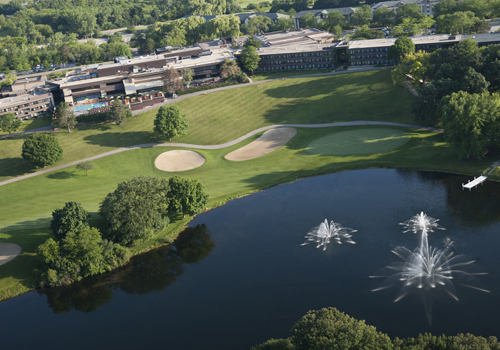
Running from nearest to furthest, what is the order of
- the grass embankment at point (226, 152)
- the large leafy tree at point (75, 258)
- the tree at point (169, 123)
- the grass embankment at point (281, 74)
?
the large leafy tree at point (75, 258)
the grass embankment at point (226, 152)
the tree at point (169, 123)
the grass embankment at point (281, 74)

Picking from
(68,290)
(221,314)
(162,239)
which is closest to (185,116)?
(162,239)

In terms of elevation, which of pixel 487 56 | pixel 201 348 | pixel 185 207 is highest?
pixel 487 56

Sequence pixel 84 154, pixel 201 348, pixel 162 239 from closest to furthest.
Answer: pixel 201 348 < pixel 162 239 < pixel 84 154

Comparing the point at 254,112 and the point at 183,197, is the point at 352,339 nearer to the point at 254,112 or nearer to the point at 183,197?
the point at 183,197

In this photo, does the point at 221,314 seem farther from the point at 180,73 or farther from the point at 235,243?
the point at 180,73

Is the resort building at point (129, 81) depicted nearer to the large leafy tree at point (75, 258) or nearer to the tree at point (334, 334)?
the large leafy tree at point (75, 258)

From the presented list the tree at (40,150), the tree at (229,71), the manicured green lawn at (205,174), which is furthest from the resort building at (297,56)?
the tree at (40,150)
